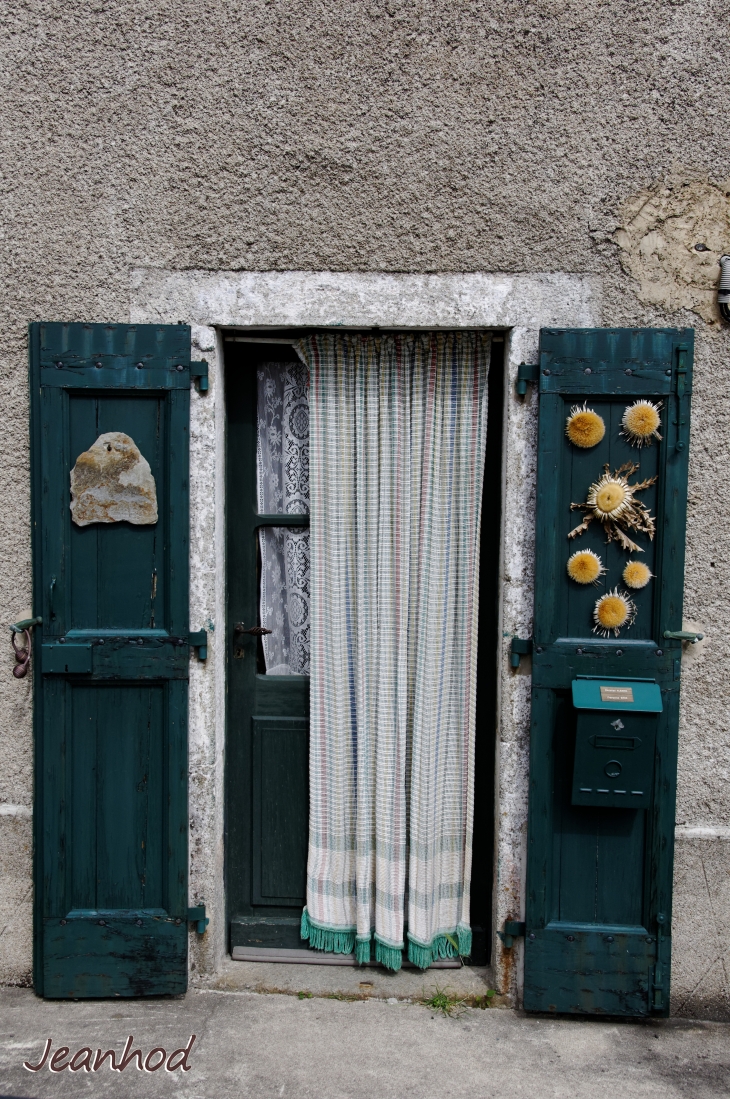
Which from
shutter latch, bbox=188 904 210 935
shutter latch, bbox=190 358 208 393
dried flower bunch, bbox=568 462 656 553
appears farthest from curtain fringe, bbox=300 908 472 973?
shutter latch, bbox=190 358 208 393

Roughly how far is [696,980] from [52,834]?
249 cm

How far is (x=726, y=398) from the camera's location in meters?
2.86

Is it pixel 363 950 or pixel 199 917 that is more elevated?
pixel 199 917

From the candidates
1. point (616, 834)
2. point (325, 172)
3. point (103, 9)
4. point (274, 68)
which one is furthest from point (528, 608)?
point (103, 9)

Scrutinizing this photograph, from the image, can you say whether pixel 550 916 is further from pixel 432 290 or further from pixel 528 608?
pixel 432 290

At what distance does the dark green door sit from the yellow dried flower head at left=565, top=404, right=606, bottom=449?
44.1 inches

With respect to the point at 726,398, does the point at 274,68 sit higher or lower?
higher

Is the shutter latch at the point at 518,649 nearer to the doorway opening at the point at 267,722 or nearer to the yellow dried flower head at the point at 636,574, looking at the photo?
the doorway opening at the point at 267,722

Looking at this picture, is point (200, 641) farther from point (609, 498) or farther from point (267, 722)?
point (609, 498)

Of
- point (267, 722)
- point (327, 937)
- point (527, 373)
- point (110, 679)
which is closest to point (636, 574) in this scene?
point (527, 373)

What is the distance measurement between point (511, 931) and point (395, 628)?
1218 mm

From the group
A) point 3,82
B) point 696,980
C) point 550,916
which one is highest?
point 3,82

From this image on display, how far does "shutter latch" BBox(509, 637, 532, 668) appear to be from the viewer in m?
2.88

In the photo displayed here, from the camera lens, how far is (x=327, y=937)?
3.10 m
